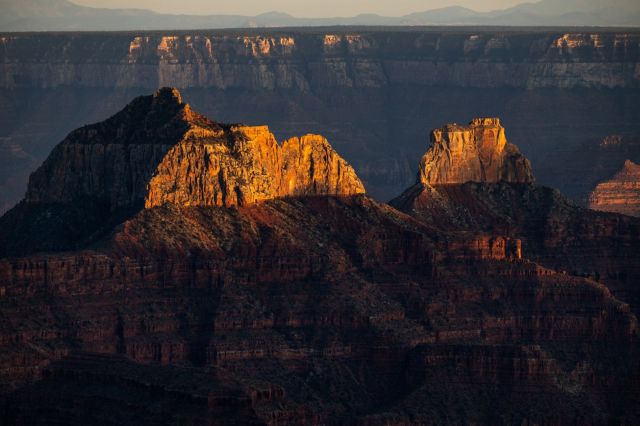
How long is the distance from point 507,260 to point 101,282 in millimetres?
19043

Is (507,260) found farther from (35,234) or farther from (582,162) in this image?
(582,162)

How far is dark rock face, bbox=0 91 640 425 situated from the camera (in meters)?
114

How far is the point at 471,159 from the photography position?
152375 mm

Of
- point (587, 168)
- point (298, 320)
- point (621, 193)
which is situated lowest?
point (298, 320)

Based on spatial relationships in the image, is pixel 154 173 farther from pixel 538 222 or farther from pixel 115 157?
pixel 538 222

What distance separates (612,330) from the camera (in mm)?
130500

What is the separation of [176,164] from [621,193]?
60142 millimetres

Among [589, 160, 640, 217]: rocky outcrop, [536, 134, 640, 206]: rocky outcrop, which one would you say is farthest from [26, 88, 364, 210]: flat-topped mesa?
[536, 134, 640, 206]: rocky outcrop

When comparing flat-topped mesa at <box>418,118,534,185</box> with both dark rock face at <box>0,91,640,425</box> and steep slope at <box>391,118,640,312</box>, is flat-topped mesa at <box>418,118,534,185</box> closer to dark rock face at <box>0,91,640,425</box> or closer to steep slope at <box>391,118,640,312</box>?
steep slope at <box>391,118,640,312</box>

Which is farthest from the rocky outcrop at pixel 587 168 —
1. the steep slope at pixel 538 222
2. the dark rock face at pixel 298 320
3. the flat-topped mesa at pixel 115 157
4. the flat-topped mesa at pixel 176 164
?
the flat-topped mesa at pixel 115 157

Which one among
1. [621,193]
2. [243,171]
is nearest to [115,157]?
[243,171]

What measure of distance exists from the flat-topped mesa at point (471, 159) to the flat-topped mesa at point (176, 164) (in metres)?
12.2

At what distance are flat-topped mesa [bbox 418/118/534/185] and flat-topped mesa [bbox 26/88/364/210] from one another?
12.2m

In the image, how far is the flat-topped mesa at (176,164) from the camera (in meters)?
130
